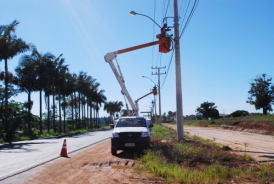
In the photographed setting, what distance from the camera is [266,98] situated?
55969 mm

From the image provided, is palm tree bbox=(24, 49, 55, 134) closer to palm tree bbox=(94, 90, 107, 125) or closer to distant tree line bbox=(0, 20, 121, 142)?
distant tree line bbox=(0, 20, 121, 142)

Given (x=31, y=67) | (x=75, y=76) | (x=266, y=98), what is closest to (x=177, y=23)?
(x=31, y=67)

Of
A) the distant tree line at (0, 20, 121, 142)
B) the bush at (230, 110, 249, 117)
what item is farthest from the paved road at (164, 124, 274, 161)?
the bush at (230, 110, 249, 117)

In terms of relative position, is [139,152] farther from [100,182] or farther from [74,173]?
[100,182]

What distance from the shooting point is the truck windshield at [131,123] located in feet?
45.7

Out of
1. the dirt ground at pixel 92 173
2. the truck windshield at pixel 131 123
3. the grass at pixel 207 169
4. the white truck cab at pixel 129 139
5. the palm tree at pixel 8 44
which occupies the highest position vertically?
the palm tree at pixel 8 44

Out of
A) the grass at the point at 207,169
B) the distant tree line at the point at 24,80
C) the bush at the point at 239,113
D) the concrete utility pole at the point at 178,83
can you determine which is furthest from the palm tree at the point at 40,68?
the bush at the point at 239,113

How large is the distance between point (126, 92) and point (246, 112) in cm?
5512

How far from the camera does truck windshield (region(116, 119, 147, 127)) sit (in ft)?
45.7

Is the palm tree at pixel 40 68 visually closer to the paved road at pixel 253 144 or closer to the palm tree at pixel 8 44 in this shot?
the palm tree at pixel 8 44

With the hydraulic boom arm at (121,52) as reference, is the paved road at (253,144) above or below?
below

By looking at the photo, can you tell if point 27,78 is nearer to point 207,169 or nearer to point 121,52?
point 121,52

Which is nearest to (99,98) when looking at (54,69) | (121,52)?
(54,69)

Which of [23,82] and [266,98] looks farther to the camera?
[266,98]
